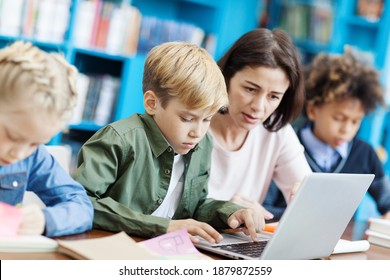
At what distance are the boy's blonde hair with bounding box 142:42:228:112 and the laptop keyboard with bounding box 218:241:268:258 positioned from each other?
309mm

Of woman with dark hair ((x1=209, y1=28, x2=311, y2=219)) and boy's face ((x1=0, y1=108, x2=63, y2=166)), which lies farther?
woman with dark hair ((x1=209, y1=28, x2=311, y2=219))

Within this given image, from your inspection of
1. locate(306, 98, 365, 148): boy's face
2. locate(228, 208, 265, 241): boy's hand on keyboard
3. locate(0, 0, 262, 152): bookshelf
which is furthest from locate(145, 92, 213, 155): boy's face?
locate(0, 0, 262, 152): bookshelf

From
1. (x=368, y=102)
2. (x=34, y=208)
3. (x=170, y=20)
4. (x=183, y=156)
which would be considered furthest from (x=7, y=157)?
(x=170, y=20)

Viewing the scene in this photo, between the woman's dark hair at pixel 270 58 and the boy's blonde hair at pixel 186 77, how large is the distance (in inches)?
15.6

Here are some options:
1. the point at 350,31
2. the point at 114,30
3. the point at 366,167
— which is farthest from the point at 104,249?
the point at 350,31

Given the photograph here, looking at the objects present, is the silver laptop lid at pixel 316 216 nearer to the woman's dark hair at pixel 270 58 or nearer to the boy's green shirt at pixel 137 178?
the boy's green shirt at pixel 137 178

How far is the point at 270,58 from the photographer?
1947 mm

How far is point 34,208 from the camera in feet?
3.89

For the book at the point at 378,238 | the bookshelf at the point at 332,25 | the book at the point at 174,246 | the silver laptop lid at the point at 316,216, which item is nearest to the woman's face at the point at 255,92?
the book at the point at 378,238

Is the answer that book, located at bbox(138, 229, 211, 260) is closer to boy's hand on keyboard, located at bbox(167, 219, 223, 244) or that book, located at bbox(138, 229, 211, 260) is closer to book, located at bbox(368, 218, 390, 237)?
boy's hand on keyboard, located at bbox(167, 219, 223, 244)

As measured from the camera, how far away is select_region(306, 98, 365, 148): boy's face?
2.68m

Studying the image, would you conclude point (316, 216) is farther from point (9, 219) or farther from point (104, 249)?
point (9, 219)

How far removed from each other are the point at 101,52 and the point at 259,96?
7.69 ft
